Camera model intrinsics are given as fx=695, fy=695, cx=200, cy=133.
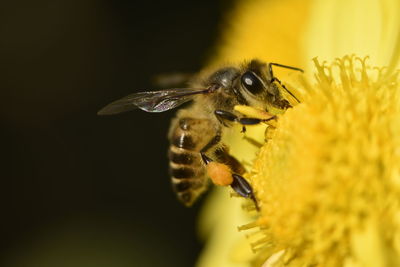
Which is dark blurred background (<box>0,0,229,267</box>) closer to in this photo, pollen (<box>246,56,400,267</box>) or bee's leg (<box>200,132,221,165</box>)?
bee's leg (<box>200,132,221,165</box>)

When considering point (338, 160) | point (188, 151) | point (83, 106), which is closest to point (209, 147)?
point (188, 151)

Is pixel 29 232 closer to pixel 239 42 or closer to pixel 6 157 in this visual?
pixel 6 157

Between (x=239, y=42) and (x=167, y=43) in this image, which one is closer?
(x=239, y=42)

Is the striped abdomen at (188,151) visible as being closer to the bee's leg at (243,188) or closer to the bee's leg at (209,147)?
the bee's leg at (209,147)

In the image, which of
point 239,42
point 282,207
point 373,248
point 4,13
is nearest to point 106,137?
point 4,13

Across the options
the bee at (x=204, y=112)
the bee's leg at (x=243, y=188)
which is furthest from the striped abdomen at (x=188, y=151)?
the bee's leg at (x=243, y=188)

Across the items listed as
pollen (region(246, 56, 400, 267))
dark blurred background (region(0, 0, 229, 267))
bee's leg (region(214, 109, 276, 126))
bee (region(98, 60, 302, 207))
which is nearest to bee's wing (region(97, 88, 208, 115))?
bee (region(98, 60, 302, 207))
